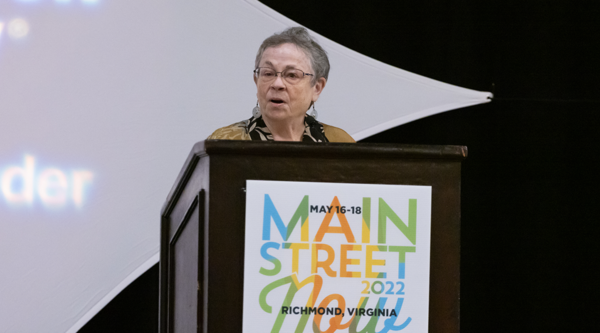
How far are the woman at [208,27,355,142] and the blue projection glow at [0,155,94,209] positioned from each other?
2.63 ft

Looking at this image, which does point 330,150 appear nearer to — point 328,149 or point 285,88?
point 328,149

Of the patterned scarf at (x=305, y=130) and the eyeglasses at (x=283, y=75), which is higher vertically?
the eyeglasses at (x=283, y=75)

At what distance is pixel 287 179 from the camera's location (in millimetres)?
849

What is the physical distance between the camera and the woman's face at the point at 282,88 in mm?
1548

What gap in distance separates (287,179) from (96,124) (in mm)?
1455

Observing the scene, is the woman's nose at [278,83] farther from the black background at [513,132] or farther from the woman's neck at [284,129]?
the black background at [513,132]

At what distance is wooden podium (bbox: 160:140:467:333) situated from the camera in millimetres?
840

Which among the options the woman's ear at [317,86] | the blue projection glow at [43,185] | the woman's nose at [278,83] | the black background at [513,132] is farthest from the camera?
the black background at [513,132]

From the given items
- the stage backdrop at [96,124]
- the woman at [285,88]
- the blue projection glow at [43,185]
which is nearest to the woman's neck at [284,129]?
the woman at [285,88]

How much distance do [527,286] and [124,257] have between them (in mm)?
1649

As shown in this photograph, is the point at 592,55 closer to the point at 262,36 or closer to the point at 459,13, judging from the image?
the point at 459,13

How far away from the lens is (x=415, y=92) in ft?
7.82

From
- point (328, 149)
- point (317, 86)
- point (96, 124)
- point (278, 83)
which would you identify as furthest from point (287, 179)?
point (96, 124)

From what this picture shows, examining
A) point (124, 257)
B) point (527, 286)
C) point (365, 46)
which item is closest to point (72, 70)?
point (124, 257)
